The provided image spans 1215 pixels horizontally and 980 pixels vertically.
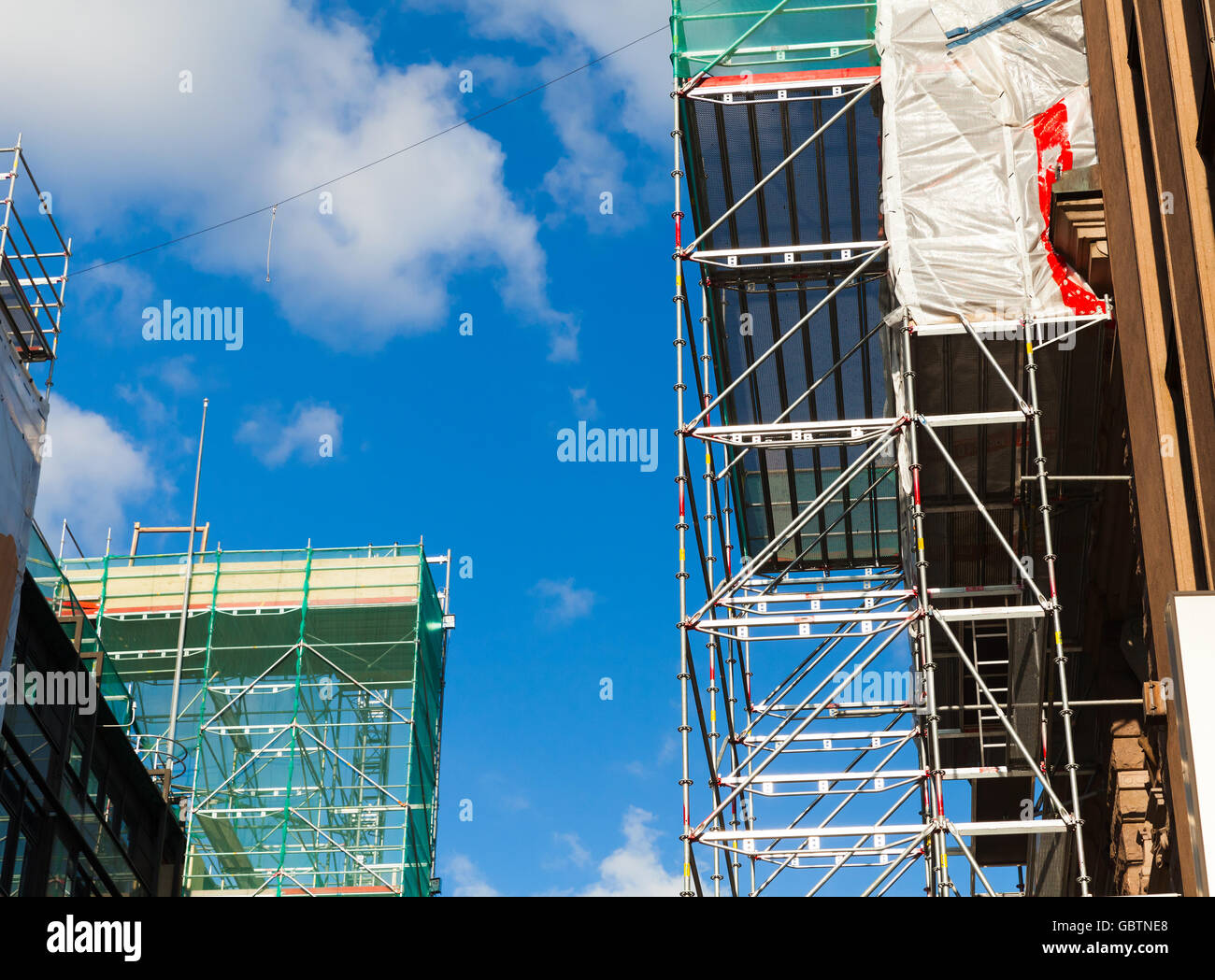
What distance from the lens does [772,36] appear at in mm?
20547

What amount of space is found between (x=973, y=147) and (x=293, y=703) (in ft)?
59.8

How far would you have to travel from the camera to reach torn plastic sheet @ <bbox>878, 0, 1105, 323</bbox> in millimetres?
18516

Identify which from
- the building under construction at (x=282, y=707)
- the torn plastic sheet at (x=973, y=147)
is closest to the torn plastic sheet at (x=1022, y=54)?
the torn plastic sheet at (x=973, y=147)

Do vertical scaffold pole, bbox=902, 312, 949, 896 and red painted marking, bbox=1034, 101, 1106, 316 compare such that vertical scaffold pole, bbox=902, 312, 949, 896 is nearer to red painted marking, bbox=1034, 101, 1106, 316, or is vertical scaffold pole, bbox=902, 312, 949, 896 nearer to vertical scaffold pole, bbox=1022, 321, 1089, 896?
vertical scaffold pole, bbox=1022, 321, 1089, 896

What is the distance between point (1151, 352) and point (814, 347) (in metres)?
10.4

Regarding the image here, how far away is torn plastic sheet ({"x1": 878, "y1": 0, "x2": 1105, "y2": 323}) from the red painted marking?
22 mm

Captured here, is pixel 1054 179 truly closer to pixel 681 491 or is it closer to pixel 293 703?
pixel 681 491

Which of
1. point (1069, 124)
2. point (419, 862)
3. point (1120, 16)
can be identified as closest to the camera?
point (1120, 16)

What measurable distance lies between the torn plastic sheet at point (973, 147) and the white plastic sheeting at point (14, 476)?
1014 cm

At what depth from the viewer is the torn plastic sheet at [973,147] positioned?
18516 millimetres

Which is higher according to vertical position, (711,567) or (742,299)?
(742,299)

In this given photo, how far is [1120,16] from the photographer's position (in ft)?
47.1

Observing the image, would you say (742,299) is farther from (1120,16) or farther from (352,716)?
(352,716)
